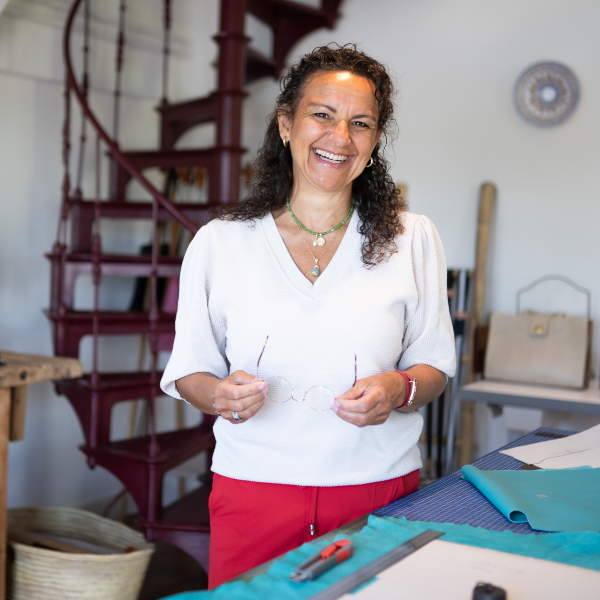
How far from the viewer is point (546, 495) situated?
47.4 inches

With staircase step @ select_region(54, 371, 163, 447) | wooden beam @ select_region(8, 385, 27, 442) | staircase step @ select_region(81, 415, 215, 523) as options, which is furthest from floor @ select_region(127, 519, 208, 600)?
wooden beam @ select_region(8, 385, 27, 442)

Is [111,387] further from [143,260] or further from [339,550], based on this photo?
[339,550]

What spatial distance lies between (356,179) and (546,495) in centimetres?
74

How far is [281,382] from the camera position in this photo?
48.0 inches

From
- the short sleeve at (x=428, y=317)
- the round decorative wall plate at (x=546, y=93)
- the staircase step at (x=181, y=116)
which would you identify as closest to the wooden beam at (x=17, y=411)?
the short sleeve at (x=428, y=317)

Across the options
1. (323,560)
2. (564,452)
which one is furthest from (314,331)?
(564,452)

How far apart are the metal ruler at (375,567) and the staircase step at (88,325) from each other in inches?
77.8

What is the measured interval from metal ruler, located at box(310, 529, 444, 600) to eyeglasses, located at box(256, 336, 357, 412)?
29 cm

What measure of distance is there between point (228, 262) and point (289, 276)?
0.13 meters

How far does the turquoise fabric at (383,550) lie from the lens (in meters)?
0.83

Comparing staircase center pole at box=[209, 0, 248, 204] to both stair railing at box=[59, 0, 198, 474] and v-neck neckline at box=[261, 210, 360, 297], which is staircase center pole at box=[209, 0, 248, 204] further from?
v-neck neckline at box=[261, 210, 360, 297]

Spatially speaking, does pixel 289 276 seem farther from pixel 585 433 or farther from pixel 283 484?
pixel 585 433

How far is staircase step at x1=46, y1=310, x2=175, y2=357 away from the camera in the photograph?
2828 millimetres

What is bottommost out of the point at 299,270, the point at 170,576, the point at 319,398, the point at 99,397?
the point at 170,576
